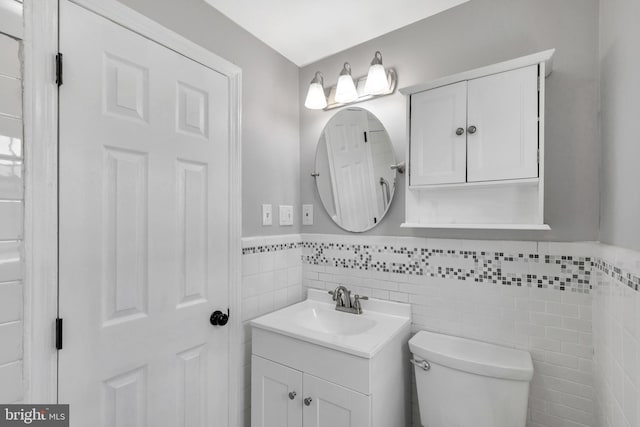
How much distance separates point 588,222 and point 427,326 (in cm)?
82

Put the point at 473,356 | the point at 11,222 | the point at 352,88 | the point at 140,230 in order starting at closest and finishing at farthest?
the point at 11,222 < the point at 140,230 < the point at 473,356 < the point at 352,88

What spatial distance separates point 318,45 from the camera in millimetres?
1792

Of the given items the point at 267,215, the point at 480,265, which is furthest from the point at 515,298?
the point at 267,215

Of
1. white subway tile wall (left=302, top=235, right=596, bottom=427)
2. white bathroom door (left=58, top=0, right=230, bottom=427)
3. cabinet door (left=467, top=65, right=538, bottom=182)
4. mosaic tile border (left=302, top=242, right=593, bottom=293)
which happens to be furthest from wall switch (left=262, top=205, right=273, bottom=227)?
cabinet door (left=467, top=65, right=538, bottom=182)

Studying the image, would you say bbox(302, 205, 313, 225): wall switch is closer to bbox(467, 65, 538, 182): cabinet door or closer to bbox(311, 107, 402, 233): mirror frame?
bbox(311, 107, 402, 233): mirror frame

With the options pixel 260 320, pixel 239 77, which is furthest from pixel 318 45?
pixel 260 320

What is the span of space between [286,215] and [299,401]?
3.23ft

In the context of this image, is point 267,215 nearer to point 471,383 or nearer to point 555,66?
point 471,383

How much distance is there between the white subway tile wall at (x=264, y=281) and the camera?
1.59m

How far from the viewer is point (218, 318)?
4.70ft

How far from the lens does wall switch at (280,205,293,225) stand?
6.08 feet

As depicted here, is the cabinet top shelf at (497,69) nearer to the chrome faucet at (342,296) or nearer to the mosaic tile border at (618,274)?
the mosaic tile border at (618,274)

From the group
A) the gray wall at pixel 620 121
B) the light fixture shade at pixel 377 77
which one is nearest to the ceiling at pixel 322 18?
the light fixture shade at pixel 377 77

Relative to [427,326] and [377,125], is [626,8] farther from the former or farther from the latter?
[427,326]
